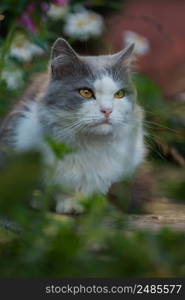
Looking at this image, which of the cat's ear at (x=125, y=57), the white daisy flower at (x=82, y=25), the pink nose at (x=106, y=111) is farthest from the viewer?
the white daisy flower at (x=82, y=25)

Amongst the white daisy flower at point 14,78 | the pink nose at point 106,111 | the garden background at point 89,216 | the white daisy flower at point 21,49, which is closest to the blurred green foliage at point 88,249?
the garden background at point 89,216

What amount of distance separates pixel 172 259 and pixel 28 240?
47cm

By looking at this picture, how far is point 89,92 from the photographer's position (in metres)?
2.88

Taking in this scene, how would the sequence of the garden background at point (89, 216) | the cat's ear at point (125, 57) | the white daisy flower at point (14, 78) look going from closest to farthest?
1. the garden background at point (89, 216)
2. the cat's ear at point (125, 57)
3. the white daisy flower at point (14, 78)

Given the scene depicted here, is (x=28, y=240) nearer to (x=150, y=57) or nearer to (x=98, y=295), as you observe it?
(x=98, y=295)

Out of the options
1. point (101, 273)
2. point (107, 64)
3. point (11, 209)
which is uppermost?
point (107, 64)

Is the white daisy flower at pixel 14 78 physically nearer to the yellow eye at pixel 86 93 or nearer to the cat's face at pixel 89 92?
the cat's face at pixel 89 92

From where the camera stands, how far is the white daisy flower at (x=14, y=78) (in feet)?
12.1

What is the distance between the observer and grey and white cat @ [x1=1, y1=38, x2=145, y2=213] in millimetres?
2818

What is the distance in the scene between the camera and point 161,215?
2840mm

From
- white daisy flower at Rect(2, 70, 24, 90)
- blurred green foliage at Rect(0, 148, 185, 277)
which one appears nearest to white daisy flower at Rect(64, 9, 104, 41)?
white daisy flower at Rect(2, 70, 24, 90)

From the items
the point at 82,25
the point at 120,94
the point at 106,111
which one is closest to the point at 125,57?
the point at 120,94

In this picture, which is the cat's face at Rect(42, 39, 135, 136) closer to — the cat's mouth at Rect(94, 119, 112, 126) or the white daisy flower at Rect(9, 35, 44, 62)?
the cat's mouth at Rect(94, 119, 112, 126)

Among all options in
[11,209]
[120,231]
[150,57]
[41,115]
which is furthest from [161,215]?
[150,57]
